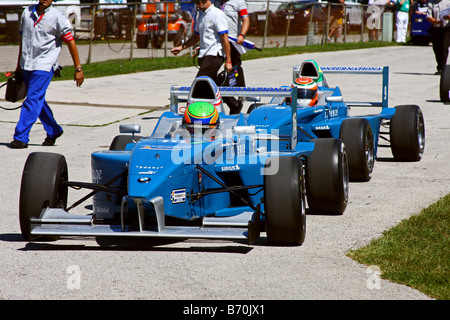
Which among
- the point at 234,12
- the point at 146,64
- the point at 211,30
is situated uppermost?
the point at 234,12

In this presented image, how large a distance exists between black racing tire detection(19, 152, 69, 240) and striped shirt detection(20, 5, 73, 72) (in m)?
4.48

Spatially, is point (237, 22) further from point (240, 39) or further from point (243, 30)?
point (240, 39)

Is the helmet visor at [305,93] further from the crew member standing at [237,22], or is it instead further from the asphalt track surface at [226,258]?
the crew member standing at [237,22]

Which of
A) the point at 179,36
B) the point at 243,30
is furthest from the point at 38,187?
the point at 179,36

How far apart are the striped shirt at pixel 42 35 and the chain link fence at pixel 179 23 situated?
6.45m

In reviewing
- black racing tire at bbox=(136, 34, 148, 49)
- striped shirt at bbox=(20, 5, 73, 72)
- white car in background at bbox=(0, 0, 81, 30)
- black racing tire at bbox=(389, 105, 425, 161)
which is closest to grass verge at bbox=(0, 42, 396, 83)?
black racing tire at bbox=(136, 34, 148, 49)

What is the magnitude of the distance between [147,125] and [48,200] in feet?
22.5

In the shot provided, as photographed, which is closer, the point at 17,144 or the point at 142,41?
the point at 17,144

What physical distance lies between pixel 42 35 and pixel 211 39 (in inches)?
110

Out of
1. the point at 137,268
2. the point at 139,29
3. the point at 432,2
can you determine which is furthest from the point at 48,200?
the point at 139,29

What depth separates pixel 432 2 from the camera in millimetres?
19203

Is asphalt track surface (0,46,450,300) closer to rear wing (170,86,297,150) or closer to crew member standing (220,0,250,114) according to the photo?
rear wing (170,86,297,150)

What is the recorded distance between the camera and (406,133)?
9.97 m

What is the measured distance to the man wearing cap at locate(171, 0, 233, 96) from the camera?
12.3 metres
